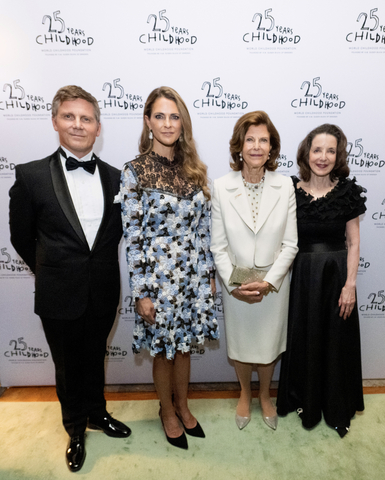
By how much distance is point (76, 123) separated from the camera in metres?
1.77

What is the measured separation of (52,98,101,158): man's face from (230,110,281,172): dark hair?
0.83m

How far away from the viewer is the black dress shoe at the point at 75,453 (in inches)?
78.1

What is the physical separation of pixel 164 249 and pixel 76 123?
812 mm

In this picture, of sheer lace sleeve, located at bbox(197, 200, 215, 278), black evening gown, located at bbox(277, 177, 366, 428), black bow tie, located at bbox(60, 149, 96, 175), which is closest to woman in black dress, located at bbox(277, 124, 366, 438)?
black evening gown, located at bbox(277, 177, 366, 428)

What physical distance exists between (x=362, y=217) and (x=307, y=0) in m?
1.55

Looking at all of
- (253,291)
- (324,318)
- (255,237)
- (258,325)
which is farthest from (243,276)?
(324,318)

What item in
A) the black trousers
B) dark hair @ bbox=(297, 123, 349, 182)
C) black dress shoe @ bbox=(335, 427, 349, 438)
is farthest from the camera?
black dress shoe @ bbox=(335, 427, 349, 438)

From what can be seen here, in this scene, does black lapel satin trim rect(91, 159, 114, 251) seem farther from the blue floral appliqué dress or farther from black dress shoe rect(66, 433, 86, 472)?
black dress shoe rect(66, 433, 86, 472)

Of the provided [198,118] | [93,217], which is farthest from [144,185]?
[198,118]

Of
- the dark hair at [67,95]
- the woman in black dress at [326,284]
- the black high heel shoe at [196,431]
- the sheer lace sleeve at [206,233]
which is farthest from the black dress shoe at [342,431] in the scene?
the dark hair at [67,95]

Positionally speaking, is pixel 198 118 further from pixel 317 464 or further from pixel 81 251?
pixel 317 464

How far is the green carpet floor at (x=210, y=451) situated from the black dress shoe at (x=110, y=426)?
4 centimetres

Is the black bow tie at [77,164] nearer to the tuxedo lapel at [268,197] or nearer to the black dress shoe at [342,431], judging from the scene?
the tuxedo lapel at [268,197]

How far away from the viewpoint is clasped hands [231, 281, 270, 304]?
77.3 inches
